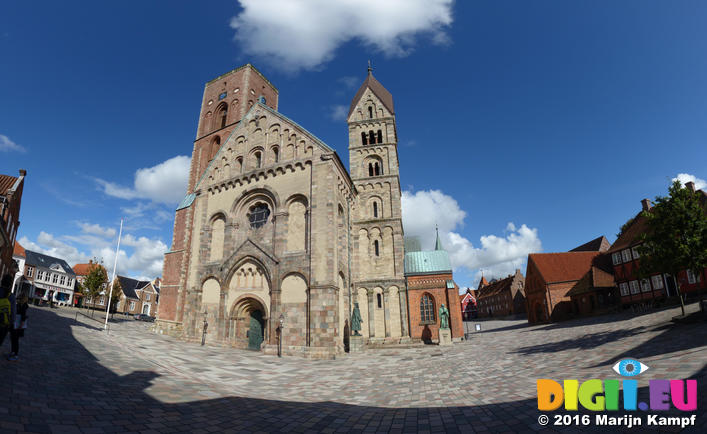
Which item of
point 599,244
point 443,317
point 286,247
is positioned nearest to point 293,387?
point 286,247

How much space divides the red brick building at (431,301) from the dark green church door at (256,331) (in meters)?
12.8

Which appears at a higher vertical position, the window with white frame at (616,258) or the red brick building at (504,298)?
the window with white frame at (616,258)

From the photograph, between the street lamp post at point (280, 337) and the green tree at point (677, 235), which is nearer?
the green tree at point (677, 235)

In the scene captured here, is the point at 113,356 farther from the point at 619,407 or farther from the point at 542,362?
the point at 542,362

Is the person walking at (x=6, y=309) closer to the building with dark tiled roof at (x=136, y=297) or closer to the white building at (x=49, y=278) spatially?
the white building at (x=49, y=278)

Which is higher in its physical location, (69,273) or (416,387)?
(69,273)

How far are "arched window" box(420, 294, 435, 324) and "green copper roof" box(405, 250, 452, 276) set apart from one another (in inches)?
92.1

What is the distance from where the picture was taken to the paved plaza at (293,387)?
6539mm

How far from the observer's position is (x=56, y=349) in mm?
11844

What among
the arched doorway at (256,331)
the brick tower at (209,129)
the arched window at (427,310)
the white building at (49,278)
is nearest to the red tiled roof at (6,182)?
the brick tower at (209,129)

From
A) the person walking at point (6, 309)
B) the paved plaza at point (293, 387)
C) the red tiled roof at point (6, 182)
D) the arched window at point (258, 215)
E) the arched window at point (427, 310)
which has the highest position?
the red tiled roof at point (6, 182)

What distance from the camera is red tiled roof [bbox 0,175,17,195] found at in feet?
88.0

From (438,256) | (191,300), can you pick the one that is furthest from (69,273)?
(438,256)

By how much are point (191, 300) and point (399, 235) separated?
17.5 m
